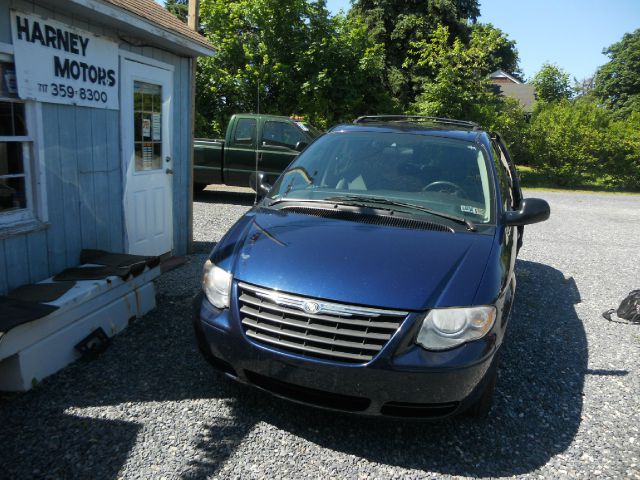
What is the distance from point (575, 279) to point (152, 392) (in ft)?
19.5

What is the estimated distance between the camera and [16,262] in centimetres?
381

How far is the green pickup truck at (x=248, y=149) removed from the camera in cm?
1097

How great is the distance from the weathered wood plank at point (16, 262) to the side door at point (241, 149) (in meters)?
7.52

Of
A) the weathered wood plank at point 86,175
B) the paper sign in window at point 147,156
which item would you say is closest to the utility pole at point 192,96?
the paper sign in window at point 147,156

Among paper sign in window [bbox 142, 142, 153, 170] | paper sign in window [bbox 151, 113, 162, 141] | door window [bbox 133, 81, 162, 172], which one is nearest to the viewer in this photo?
door window [bbox 133, 81, 162, 172]

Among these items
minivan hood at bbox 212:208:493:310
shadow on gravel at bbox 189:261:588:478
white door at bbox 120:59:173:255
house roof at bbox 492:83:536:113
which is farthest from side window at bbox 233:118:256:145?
house roof at bbox 492:83:536:113

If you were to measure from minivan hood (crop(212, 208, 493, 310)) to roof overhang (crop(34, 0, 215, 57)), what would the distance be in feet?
8.07

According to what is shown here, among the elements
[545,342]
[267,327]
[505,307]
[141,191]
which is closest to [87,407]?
[267,327]

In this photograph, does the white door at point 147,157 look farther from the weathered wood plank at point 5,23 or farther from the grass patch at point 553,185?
the grass patch at point 553,185

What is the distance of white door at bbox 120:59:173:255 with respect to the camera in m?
5.15

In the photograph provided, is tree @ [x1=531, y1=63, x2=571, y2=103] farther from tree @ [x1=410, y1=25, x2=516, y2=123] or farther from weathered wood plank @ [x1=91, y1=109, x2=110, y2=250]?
weathered wood plank @ [x1=91, y1=109, x2=110, y2=250]

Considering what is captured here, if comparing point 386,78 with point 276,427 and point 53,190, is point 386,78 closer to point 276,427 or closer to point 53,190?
point 53,190

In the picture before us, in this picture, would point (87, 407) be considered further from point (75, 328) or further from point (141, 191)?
point (141, 191)

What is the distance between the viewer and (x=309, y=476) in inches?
101
